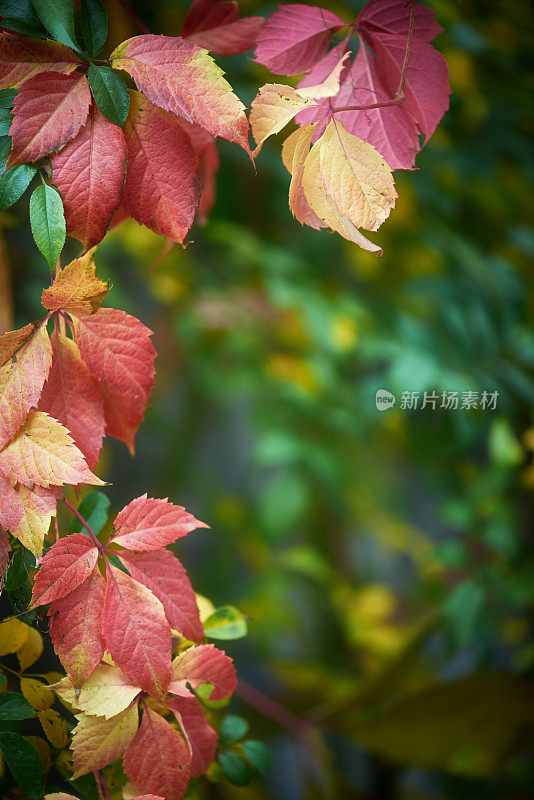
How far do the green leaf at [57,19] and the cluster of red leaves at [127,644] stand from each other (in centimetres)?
22

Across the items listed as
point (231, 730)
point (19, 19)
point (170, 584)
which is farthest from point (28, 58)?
point (231, 730)

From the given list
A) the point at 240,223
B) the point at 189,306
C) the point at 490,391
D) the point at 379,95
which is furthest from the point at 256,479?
the point at 379,95

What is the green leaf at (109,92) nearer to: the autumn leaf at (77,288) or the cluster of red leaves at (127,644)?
the autumn leaf at (77,288)

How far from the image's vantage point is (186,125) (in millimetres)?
322

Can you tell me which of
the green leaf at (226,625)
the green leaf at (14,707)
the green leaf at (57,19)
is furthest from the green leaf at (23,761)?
the green leaf at (57,19)

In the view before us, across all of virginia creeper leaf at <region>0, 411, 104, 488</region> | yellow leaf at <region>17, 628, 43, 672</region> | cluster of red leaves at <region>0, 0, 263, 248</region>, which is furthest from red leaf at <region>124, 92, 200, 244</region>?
yellow leaf at <region>17, 628, 43, 672</region>

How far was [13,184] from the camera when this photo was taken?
Answer: 0.26 m

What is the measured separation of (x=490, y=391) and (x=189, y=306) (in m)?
0.56

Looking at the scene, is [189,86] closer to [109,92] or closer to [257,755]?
[109,92]

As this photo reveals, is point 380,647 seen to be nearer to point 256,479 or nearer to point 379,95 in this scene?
point 256,479

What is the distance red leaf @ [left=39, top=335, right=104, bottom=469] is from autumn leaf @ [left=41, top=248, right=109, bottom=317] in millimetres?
27

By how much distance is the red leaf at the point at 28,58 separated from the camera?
260 millimetres

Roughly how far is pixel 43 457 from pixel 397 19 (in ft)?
0.94

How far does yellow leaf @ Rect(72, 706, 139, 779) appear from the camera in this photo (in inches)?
10.4
